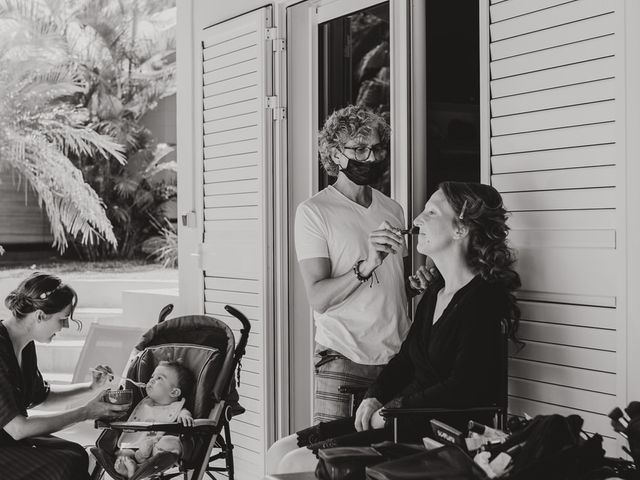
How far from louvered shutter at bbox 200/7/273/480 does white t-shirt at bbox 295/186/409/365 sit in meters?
1.05

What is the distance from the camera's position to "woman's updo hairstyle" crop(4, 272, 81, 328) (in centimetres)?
302

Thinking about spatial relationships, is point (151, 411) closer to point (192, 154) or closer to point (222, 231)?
point (222, 231)

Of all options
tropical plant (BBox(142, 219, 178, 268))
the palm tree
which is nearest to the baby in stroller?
the palm tree

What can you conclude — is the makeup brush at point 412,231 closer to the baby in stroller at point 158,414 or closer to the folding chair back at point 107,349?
the baby in stroller at point 158,414

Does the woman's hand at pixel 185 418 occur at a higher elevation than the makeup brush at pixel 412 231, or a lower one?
lower

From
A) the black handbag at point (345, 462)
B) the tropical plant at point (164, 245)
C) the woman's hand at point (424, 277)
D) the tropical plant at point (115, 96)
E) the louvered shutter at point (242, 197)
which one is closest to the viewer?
the black handbag at point (345, 462)

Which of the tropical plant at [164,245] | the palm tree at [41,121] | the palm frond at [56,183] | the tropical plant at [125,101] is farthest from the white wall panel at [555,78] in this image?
the tropical plant at [125,101]

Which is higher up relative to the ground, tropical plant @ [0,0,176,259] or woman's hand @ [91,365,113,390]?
tropical plant @ [0,0,176,259]

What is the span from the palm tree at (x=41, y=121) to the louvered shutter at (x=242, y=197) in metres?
7.29

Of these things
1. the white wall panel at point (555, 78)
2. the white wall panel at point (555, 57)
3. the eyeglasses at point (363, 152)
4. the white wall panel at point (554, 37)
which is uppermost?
the white wall panel at point (554, 37)

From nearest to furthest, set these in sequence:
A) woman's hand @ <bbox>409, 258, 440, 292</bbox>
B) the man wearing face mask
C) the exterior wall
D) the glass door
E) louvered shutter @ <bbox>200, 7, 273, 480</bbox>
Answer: the exterior wall
woman's hand @ <bbox>409, 258, 440, 292</bbox>
the man wearing face mask
louvered shutter @ <bbox>200, 7, 273, 480</bbox>
the glass door

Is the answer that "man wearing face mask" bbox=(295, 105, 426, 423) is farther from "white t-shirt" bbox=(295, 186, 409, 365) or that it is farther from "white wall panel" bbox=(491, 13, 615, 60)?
"white wall panel" bbox=(491, 13, 615, 60)

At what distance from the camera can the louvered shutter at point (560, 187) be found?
2.42 meters

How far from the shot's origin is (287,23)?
13.1 ft
